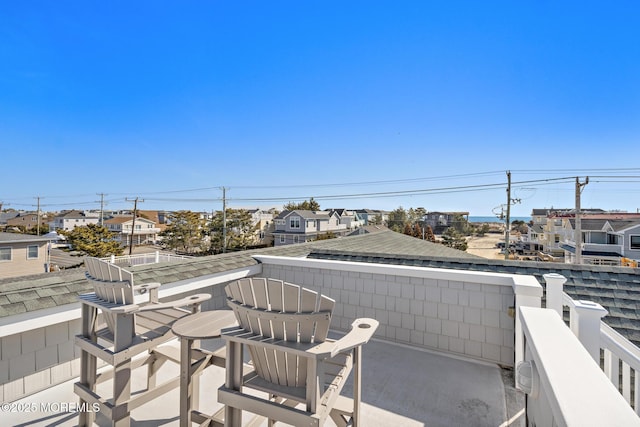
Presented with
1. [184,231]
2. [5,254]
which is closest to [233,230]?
[184,231]

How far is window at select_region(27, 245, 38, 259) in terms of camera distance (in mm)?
A: 13734

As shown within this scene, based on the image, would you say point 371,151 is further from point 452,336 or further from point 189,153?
point 452,336

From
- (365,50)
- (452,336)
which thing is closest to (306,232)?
(365,50)

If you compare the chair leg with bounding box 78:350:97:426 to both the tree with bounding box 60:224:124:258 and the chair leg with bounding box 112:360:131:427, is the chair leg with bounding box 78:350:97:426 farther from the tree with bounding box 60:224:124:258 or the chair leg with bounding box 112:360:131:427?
the tree with bounding box 60:224:124:258

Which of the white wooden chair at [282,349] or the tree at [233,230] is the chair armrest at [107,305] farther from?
the tree at [233,230]

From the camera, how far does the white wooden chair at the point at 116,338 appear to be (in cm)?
188

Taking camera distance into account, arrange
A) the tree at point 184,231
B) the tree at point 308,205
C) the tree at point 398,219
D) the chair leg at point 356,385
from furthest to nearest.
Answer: the tree at point 398,219
the tree at point 308,205
the tree at point 184,231
the chair leg at point 356,385

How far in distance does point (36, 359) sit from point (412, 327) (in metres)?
3.95

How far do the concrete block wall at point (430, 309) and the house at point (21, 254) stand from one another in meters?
16.5

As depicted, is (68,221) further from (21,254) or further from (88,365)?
(88,365)

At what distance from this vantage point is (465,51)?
26.4 ft

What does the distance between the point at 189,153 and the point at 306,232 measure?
12.1m

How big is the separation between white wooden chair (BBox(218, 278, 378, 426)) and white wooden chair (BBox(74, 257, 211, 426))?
78 centimetres

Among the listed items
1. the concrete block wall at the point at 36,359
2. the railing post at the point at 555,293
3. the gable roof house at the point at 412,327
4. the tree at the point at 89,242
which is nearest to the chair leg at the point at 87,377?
the gable roof house at the point at 412,327
